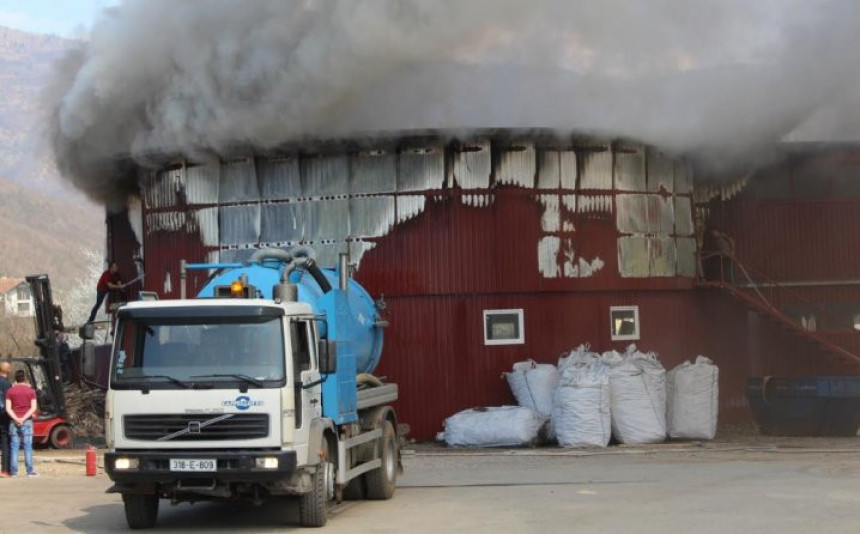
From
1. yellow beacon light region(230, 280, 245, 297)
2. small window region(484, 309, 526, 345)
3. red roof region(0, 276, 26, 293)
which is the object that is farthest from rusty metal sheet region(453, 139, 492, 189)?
red roof region(0, 276, 26, 293)

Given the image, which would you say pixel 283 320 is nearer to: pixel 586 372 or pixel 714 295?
pixel 586 372

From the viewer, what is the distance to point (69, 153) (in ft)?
102

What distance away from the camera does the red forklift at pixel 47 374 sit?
27109 millimetres

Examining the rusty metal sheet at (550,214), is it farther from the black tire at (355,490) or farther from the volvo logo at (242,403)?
the volvo logo at (242,403)

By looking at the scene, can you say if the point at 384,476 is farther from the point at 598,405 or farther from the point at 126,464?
the point at 598,405

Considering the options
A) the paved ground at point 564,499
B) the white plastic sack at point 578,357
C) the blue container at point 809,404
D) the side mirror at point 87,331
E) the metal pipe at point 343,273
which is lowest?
the paved ground at point 564,499

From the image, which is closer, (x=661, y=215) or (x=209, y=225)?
(x=209, y=225)

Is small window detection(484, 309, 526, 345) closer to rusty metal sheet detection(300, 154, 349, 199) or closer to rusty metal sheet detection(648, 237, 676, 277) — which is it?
rusty metal sheet detection(648, 237, 676, 277)

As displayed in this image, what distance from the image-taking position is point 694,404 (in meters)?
25.8

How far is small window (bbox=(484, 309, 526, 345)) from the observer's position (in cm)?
2664

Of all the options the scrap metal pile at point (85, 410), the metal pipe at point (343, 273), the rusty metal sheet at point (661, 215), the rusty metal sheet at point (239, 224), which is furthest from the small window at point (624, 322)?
the scrap metal pile at point (85, 410)

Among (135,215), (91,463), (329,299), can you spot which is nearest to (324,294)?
(329,299)

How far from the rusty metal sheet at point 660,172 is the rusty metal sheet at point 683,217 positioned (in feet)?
1.32

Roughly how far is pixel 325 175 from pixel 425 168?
2.04m
